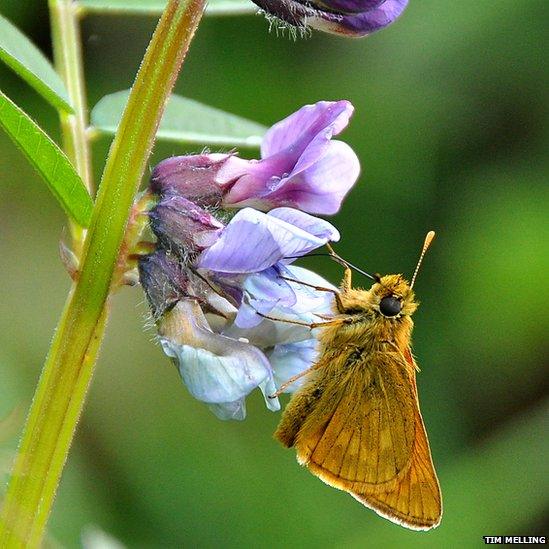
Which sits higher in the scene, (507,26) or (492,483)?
(507,26)

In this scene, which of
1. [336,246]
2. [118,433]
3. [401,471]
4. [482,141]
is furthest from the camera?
[482,141]

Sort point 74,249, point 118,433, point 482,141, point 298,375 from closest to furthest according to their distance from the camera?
1. point 74,249
2. point 298,375
3. point 118,433
4. point 482,141

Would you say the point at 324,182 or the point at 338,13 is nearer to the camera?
the point at 338,13

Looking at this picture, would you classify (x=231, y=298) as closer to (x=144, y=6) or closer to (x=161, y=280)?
(x=161, y=280)

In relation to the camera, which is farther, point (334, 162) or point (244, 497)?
point (244, 497)

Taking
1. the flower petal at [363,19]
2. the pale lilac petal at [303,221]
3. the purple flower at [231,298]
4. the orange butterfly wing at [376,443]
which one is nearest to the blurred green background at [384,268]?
the orange butterfly wing at [376,443]

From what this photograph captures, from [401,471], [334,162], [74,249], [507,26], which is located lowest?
[401,471]

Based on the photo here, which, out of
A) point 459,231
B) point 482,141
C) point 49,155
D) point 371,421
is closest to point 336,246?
point 459,231

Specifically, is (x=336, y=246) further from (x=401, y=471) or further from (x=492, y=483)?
(x=401, y=471)


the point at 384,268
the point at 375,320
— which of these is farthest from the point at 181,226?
the point at 384,268
